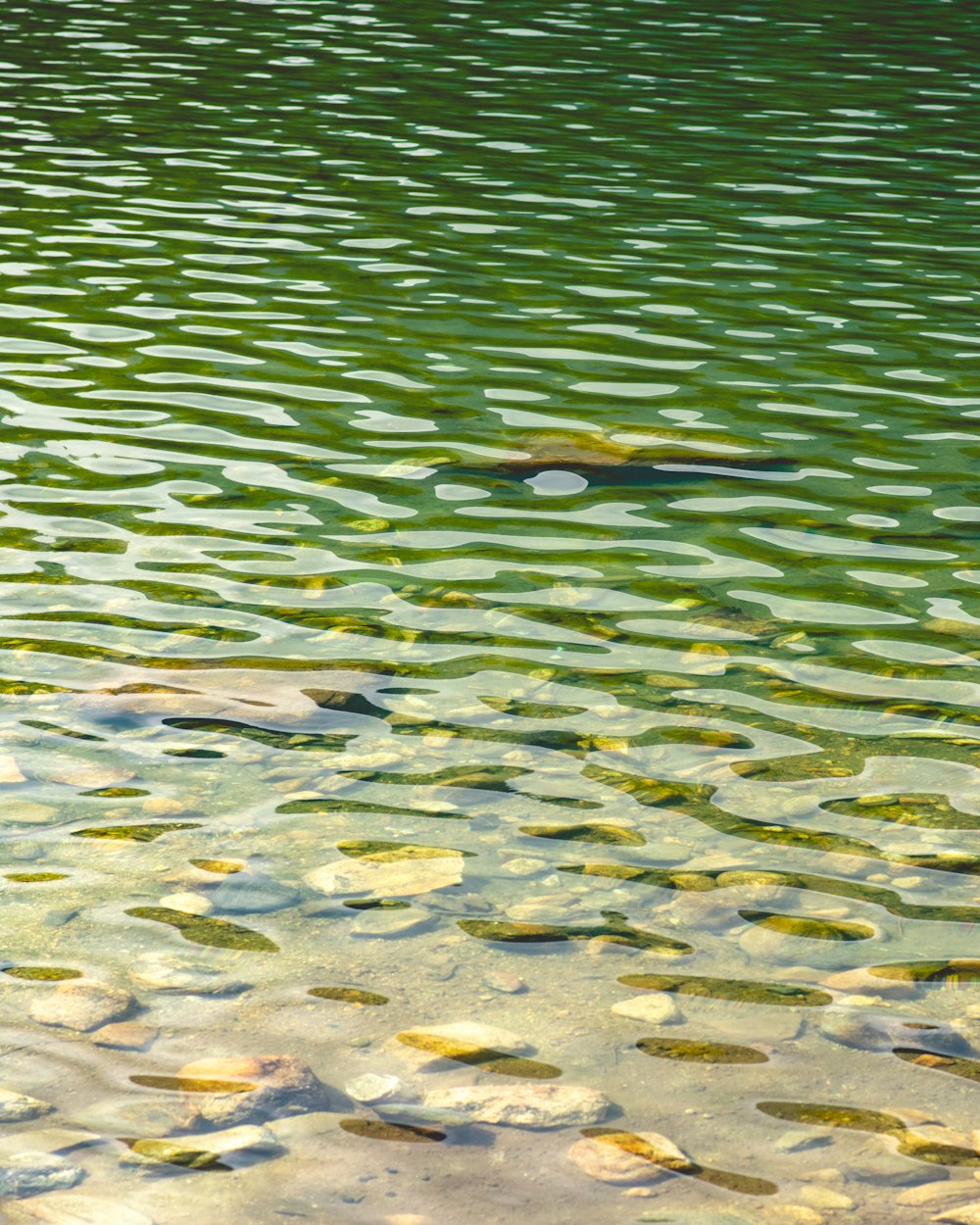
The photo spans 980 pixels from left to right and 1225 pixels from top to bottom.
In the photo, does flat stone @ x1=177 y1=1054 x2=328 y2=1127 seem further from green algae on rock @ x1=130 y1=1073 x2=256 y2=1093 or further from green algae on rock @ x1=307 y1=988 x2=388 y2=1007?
green algae on rock @ x1=307 y1=988 x2=388 y2=1007

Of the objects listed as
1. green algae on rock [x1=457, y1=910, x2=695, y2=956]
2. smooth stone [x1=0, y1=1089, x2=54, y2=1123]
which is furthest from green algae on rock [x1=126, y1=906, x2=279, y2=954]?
smooth stone [x1=0, y1=1089, x2=54, y2=1123]

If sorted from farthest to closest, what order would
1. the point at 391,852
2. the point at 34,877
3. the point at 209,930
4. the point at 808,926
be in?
the point at 391,852 → the point at 34,877 → the point at 808,926 → the point at 209,930

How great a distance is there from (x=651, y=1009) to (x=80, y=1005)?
1.78 metres

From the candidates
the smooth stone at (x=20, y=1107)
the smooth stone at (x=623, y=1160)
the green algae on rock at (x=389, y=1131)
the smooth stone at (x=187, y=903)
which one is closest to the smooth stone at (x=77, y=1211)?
the smooth stone at (x=20, y=1107)

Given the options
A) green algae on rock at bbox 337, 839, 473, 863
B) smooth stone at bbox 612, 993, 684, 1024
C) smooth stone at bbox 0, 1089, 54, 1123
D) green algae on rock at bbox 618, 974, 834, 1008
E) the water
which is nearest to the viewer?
smooth stone at bbox 0, 1089, 54, 1123

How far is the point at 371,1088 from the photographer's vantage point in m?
4.24

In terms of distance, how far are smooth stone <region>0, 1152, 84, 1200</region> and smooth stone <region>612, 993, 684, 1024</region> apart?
5.62 ft

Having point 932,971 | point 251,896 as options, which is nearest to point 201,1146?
point 251,896

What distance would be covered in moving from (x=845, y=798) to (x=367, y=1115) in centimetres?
260

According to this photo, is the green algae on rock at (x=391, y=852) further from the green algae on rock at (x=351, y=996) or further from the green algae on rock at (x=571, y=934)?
the green algae on rock at (x=351, y=996)

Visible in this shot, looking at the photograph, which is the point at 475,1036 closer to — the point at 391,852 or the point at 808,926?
the point at 391,852

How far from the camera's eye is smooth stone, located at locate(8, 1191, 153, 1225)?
3.70 m

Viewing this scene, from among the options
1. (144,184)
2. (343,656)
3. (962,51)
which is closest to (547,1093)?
(343,656)

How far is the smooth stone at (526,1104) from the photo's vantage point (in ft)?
13.5
